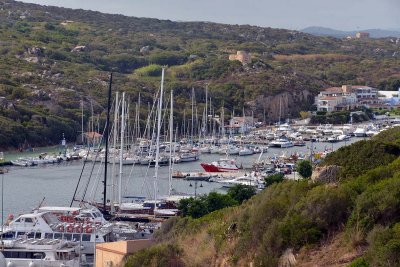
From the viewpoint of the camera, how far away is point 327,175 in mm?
18125

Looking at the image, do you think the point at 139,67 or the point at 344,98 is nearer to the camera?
Result: the point at 344,98

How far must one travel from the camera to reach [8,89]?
7156 centimetres

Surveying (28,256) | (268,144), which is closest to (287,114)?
(268,144)

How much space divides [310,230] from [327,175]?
3706 mm

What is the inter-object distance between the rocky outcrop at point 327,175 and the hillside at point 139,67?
43871 mm

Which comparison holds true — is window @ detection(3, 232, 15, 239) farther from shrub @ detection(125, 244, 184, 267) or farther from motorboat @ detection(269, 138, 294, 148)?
motorboat @ detection(269, 138, 294, 148)

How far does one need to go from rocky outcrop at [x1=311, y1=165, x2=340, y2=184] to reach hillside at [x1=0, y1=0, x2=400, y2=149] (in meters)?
43.9

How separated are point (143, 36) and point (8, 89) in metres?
62.4

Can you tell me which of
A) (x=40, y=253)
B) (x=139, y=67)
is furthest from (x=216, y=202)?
(x=139, y=67)

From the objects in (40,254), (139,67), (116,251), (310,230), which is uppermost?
(139,67)

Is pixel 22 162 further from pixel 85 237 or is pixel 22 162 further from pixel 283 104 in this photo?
pixel 283 104

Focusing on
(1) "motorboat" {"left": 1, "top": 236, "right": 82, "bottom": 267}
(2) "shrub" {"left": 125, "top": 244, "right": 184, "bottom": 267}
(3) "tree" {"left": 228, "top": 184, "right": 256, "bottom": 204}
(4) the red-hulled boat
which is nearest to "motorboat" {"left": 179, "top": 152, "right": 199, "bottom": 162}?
(4) the red-hulled boat

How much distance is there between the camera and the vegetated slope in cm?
1383

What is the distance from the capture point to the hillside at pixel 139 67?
2783 inches
